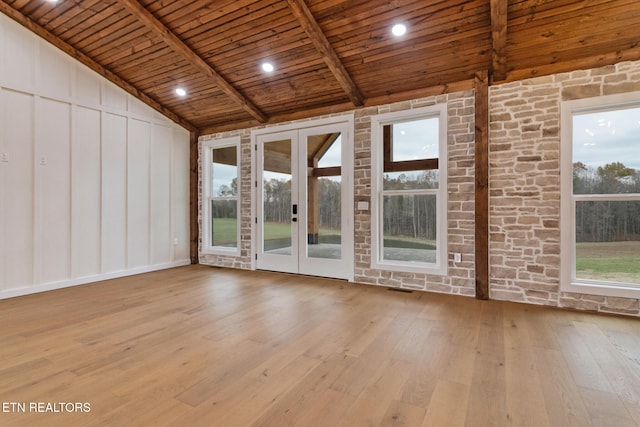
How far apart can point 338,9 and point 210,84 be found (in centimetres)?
253

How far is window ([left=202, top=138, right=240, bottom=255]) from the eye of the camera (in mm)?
6031

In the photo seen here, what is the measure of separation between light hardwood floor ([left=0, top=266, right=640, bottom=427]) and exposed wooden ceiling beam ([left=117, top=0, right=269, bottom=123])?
315 centimetres

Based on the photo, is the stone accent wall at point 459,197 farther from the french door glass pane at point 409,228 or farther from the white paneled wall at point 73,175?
the white paneled wall at point 73,175

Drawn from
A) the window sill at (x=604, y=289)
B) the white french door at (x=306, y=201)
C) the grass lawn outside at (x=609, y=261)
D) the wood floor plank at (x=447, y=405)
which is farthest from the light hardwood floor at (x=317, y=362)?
the white french door at (x=306, y=201)

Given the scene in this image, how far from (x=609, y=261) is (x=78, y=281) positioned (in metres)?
6.90

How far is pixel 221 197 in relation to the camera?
620 centimetres

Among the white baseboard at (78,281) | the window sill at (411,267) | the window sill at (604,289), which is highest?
the window sill at (411,267)

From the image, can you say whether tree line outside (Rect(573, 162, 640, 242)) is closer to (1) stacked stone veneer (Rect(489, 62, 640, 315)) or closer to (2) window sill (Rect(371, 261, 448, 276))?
(1) stacked stone veneer (Rect(489, 62, 640, 315))

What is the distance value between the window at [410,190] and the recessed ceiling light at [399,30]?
1.07m

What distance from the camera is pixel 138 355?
239 cm

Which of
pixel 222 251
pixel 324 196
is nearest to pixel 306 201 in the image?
pixel 324 196

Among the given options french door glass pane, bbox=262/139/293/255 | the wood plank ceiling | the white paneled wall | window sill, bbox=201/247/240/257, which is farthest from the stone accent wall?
the white paneled wall

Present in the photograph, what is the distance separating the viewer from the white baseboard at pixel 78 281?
4.01 m

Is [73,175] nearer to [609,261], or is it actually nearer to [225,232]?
[225,232]
